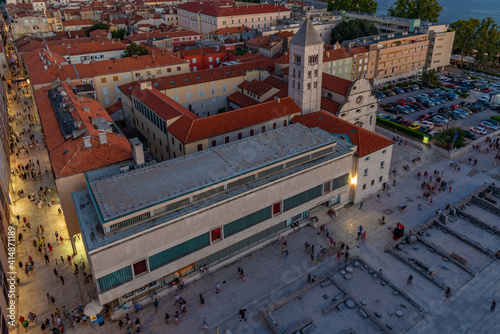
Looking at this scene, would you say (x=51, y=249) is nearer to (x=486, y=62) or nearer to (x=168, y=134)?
(x=168, y=134)

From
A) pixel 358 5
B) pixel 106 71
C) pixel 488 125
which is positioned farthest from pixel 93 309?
pixel 358 5

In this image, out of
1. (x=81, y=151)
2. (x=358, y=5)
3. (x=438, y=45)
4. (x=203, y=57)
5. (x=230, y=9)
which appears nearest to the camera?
(x=81, y=151)

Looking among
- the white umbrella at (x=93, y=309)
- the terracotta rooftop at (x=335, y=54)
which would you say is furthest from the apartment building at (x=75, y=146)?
the terracotta rooftop at (x=335, y=54)

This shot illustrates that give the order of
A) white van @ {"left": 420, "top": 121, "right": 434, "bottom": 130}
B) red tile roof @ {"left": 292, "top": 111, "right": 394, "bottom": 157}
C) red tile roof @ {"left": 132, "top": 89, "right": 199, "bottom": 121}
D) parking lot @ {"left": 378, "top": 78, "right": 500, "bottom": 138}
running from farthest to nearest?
parking lot @ {"left": 378, "top": 78, "right": 500, "bottom": 138} < white van @ {"left": 420, "top": 121, "right": 434, "bottom": 130} < red tile roof @ {"left": 132, "top": 89, "right": 199, "bottom": 121} < red tile roof @ {"left": 292, "top": 111, "right": 394, "bottom": 157}

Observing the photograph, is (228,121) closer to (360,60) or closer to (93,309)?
(93,309)

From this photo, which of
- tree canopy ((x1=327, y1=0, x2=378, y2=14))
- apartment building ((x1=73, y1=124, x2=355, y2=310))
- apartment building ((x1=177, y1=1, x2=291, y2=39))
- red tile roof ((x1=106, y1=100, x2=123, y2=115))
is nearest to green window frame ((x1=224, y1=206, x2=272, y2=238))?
apartment building ((x1=73, y1=124, x2=355, y2=310))

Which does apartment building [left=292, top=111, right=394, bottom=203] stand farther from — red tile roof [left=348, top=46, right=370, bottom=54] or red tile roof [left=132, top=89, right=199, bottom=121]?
red tile roof [left=348, top=46, right=370, bottom=54]

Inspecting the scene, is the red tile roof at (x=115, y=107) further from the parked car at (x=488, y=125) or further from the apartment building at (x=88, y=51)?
the parked car at (x=488, y=125)
